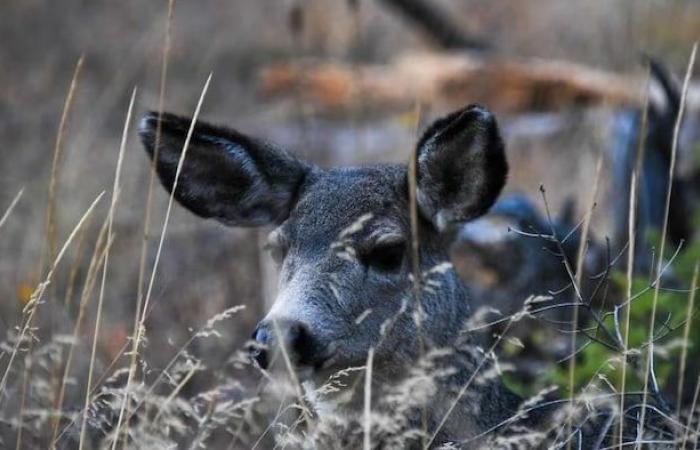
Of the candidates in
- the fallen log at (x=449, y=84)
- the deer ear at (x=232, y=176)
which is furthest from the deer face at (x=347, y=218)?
the fallen log at (x=449, y=84)

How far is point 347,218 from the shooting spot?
16.8 ft

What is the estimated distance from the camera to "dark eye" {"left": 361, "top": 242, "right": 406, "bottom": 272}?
503 cm

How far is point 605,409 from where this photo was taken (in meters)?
5.30

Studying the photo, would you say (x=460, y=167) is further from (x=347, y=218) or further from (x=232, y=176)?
(x=232, y=176)

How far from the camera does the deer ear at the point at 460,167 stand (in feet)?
16.2

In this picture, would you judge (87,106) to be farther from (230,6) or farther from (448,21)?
(230,6)

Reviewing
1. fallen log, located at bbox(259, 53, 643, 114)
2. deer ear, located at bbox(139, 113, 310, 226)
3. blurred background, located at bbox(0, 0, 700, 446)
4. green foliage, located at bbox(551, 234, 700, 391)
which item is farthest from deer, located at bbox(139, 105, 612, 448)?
fallen log, located at bbox(259, 53, 643, 114)

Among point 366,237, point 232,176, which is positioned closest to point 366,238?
point 366,237

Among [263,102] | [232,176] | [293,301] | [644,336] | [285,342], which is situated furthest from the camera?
[263,102]

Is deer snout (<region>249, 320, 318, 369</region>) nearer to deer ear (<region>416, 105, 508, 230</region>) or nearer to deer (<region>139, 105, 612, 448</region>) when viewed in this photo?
deer (<region>139, 105, 612, 448</region>)

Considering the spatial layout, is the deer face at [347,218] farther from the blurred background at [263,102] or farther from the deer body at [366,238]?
the blurred background at [263,102]

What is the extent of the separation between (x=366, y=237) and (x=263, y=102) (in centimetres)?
792

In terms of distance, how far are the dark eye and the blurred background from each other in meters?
1.13

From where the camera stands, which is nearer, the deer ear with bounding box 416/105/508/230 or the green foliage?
the deer ear with bounding box 416/105/508/230
